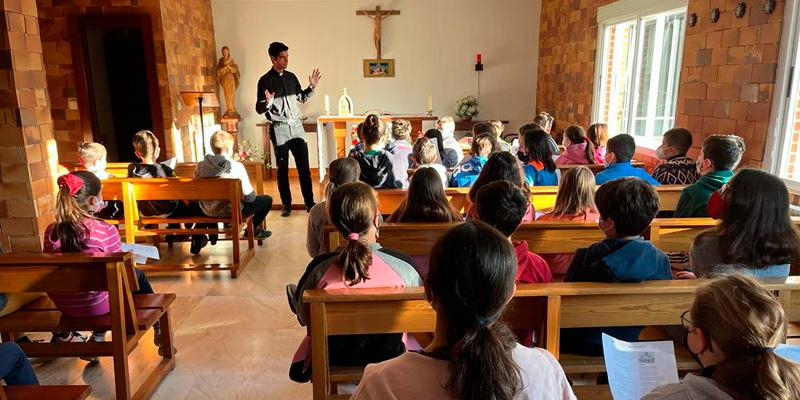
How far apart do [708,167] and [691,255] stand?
1.02 metres

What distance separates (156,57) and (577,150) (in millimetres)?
4376

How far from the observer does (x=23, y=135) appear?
9.96 ft

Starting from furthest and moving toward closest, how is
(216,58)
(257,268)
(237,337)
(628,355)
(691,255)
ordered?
(216,58)
(257,268)
(237,337)
(691,255)
(628,355)

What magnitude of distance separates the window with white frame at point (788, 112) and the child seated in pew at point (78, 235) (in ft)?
12.0

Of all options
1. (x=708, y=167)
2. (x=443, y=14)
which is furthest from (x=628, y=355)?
(x=443, y=14)

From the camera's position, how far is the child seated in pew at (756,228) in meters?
1.73

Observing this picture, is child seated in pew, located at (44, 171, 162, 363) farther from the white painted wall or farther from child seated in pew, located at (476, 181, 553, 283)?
the white painted wall

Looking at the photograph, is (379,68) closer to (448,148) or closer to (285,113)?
(285,113)

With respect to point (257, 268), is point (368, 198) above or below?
above

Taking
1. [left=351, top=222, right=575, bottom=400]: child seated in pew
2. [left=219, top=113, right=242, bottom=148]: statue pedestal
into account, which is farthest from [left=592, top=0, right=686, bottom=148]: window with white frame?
[left=219, top=113, right=242, bottom=148]: statue pedestal

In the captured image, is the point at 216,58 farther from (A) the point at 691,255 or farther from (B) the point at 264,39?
(A) the point at 691,255

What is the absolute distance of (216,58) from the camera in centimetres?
741

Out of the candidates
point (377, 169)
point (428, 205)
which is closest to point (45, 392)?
point (428, 205)

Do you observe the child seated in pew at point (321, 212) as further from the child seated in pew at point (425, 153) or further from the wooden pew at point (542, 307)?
the wooden pew at point (542, 307)
